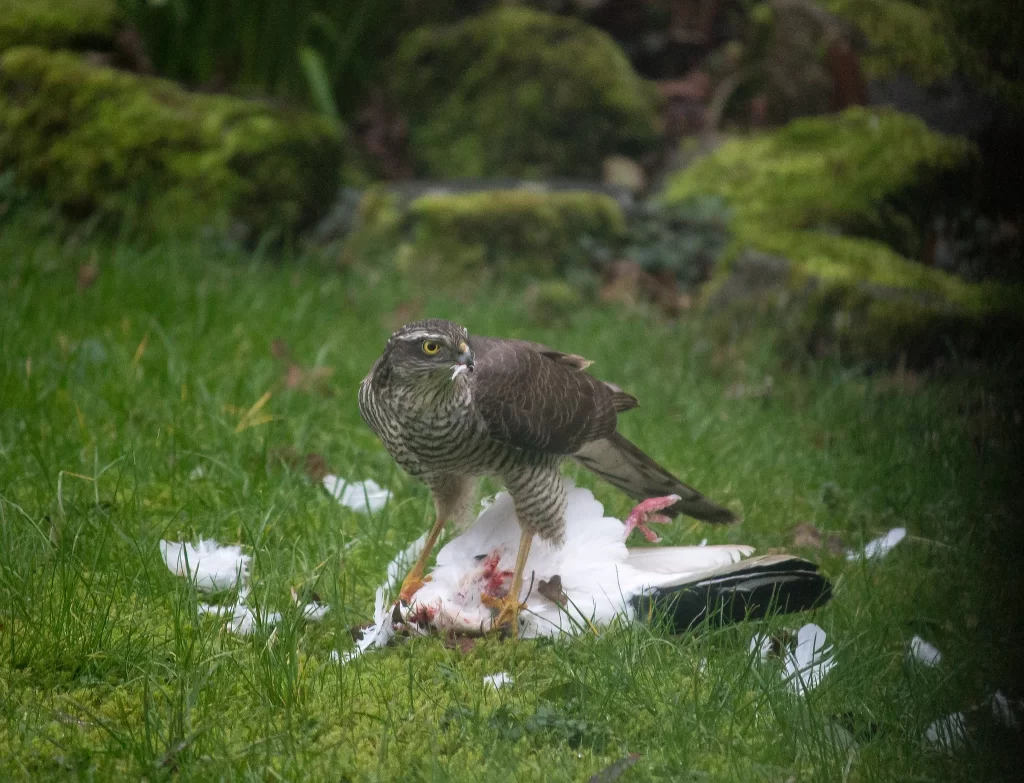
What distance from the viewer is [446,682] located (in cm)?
269

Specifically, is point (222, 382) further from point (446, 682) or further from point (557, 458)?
point (446, 682)

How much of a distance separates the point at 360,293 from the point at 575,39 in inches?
150

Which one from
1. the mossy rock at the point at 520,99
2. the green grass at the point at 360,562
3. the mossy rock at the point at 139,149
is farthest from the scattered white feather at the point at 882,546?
the mossy rock at the point at 520,99

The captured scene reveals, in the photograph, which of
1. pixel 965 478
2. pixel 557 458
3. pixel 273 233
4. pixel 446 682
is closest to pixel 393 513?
pixel 557 458

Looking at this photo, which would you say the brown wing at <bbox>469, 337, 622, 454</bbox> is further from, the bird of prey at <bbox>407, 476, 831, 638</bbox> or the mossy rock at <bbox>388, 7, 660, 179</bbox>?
the mossy rock at <bbox>388, 7, 660, 179</bbox>

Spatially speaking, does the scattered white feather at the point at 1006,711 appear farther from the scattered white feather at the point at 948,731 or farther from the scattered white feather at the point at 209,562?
the scattered white feather at the point at 209,562

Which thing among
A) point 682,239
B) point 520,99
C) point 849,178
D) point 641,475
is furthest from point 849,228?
point 641,475

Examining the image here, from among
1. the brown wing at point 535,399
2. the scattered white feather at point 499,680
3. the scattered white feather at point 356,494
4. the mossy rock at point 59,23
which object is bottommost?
the scattered white feather at point 356,494

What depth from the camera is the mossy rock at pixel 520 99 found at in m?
8.94

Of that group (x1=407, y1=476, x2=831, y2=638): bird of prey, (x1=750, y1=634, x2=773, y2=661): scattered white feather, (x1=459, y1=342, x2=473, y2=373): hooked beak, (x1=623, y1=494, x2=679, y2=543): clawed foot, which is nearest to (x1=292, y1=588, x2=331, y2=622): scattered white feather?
(x1=407, y1=476, x2=831, y2=638): bird of prey

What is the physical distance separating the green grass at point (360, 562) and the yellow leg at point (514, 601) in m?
0.10

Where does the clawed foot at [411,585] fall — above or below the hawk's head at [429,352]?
below

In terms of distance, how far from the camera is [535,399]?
9.99 ft

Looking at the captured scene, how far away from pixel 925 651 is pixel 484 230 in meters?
5.04
